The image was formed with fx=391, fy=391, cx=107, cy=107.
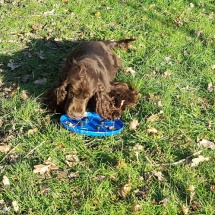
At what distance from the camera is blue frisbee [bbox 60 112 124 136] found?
4.42 m

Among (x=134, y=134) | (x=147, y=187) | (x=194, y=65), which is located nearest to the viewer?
(x=147, y=187)

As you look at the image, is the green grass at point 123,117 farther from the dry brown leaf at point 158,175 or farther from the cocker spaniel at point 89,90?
the cocker spaniel at point 89,90

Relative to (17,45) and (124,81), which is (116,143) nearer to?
(124,81)

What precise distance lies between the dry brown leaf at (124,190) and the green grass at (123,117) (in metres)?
0.01

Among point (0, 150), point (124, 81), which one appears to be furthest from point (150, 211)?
point (124, 81)

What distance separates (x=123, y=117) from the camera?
16.2ft

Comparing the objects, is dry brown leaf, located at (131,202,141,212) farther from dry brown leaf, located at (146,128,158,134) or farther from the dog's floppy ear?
the dog's floppy ear

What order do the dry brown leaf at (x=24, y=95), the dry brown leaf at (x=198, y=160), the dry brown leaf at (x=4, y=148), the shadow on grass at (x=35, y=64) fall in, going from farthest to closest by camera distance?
the shadow on grass at (x=35, y=64)
the dry brown leaf at (x=24, y=95)
the dry brown leaf at (x=4, y=148)
the dry brown leaf at (x=198, y=160)

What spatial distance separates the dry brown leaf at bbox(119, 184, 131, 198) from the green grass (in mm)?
14

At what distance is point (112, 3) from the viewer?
8.19 metres

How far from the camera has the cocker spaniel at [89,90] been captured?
181 inches

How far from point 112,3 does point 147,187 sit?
207 inches

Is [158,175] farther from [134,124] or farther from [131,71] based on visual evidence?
[131,71]

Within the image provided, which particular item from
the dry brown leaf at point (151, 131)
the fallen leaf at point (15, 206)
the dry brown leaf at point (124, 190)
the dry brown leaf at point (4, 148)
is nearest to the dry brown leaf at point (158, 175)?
the dry brown leaf at point (124, 190)
